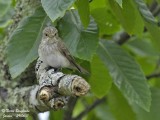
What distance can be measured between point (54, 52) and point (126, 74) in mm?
827

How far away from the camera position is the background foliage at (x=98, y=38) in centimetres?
328

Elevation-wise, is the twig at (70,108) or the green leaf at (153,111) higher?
the twig at (70,108)

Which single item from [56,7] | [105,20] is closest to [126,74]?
[105,20]

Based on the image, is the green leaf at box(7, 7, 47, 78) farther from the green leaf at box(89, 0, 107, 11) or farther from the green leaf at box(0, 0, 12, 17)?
the green leaf at box(0, 0, 12, 17)

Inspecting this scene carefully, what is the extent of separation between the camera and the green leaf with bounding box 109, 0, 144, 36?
3.38 meters

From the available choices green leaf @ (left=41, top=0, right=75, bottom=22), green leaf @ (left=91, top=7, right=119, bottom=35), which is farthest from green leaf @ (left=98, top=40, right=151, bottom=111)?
green leaf @ (left=41, top=0, right=75, bottom=22)

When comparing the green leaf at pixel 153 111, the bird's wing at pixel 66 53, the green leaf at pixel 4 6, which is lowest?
the green leaf at pixel 153 111

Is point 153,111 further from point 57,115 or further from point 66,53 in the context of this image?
point 66,53

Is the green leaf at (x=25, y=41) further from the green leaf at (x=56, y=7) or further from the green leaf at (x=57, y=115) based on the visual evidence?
the green leaf at (x=57, y=115)

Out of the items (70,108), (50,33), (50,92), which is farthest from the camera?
(70,108)

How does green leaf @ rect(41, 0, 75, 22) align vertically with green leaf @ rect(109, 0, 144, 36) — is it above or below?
above

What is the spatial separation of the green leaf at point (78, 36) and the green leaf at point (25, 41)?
16cm

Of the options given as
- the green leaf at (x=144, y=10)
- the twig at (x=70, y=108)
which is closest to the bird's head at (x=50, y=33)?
the green leaf at (x=144, y=10)

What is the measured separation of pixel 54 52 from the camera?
3.38 m
